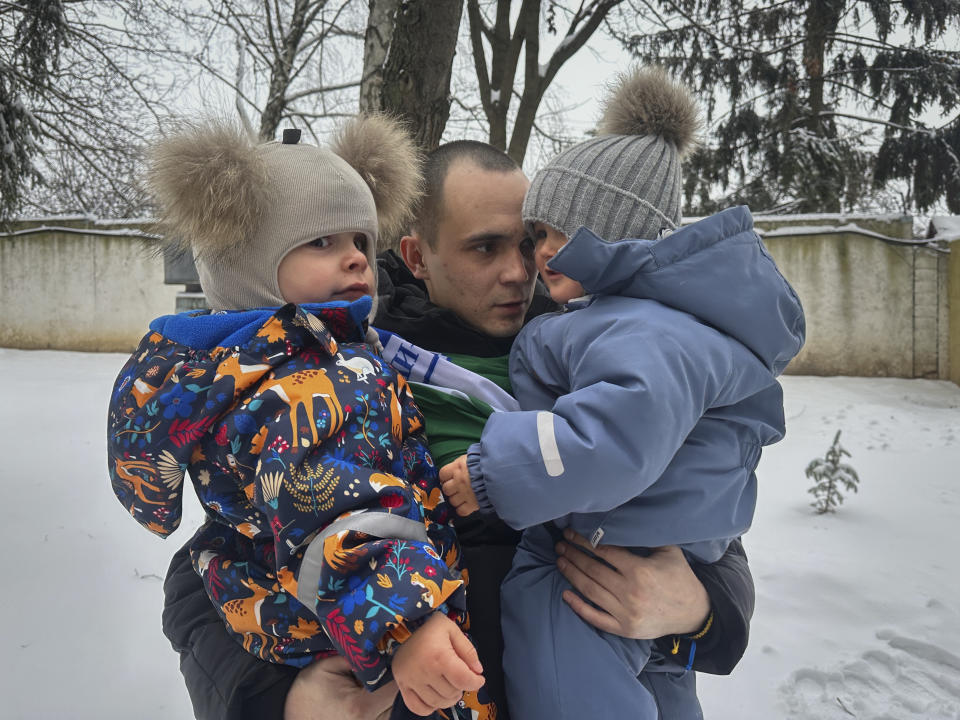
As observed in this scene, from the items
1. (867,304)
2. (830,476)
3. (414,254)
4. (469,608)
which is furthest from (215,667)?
(867,304)

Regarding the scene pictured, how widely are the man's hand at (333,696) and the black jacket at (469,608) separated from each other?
42 millimetres

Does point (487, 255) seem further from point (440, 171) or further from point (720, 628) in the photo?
point (720, 628)

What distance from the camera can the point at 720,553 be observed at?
1539 mm

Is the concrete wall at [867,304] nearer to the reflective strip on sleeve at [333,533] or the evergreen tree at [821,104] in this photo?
the evergreen tree at [821,104]

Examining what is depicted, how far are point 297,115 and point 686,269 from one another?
921 centimetres

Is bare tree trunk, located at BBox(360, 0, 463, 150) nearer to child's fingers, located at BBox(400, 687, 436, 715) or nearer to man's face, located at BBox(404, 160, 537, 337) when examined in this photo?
man's face, located at BBox(404, 160, 537, 337)

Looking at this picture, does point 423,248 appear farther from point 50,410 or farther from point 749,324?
point 50,410

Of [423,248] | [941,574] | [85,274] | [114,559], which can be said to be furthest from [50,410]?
[941,574]

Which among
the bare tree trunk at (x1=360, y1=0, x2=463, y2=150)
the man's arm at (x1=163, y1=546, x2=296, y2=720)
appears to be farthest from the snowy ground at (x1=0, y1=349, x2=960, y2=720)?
the bare tree trunk at (x1=360, y1=0, x2=463, y2=150)

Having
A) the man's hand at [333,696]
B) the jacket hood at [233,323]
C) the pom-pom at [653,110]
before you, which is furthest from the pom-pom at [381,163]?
the man's hand at [333,696]

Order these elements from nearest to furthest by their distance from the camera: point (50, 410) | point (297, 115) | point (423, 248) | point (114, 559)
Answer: point (423, 248), point (114, 559), point (50, 410), point (297, 115)

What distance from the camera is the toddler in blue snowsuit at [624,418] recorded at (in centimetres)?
121

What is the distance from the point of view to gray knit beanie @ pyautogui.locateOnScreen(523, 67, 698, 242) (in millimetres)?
1563

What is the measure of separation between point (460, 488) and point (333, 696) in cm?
39
